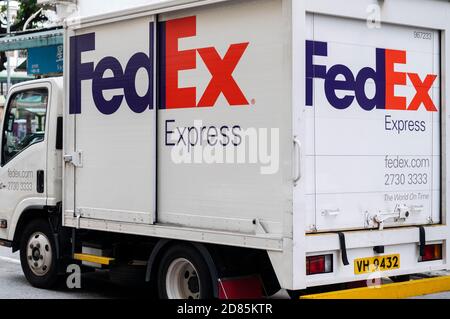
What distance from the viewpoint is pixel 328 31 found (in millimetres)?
6922

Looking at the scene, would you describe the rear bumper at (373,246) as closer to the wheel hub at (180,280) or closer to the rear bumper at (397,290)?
the rear bumper at (397,290)

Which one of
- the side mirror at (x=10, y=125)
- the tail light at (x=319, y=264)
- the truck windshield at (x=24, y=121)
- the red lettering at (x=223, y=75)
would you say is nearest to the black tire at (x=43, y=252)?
the truck windshield at (x=24, y=121)

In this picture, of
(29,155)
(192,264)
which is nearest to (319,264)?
(192,264)

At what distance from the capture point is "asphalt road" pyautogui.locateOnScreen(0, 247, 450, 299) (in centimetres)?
912

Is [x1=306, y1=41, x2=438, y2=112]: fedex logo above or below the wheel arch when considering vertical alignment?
above

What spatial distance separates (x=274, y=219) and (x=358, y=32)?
1915 mm

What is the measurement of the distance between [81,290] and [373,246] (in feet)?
13.4

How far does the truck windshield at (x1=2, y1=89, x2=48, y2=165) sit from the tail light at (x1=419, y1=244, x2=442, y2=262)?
15.2 feet

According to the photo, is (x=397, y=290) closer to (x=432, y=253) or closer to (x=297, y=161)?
(x=432, y=253)

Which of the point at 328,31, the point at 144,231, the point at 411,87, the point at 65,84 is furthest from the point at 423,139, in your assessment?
the point at 65,84

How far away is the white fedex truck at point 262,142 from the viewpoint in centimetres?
667

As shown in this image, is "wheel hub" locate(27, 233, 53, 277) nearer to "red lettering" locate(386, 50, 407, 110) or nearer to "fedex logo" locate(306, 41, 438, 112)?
"fedex logo" locate(306, 41, 438, 112)

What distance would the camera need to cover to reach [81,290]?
962cm

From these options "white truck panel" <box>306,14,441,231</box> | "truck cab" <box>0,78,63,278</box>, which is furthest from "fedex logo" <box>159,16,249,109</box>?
"truck cab" <box>0,78,63,278</box>
